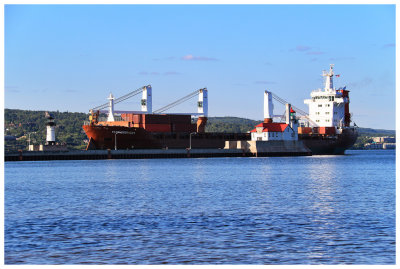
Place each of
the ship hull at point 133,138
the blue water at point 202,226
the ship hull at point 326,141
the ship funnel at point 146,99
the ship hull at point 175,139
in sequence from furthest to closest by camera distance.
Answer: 1. the ship hull at point 326,141
2. the ship funnel at point 146,99
3. the ship hull at point 175,139
4. the ship hull at point 133,138
5. the blue water at point 202,226

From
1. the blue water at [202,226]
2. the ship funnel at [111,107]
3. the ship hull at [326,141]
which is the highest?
the ship funnel at [111,107]

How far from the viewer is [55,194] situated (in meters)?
40.4

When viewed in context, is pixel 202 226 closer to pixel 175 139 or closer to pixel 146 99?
pixel 175 139

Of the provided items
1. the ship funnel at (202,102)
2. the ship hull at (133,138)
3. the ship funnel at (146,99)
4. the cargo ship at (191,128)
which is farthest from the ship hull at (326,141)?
the ship funnel at (146,99)

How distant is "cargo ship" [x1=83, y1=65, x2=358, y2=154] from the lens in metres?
108

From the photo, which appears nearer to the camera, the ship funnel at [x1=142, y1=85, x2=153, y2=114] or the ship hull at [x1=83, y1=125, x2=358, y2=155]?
the ship hull at [x1=83, y1=125, x2=358, y2=155]

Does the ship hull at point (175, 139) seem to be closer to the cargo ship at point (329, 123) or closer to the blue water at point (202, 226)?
the cargo ship at point (329, 123)

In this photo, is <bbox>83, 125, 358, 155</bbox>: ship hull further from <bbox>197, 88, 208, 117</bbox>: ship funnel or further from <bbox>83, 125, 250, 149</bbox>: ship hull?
<bbox>197, 88, 208, 117</bbox>: ship funnel

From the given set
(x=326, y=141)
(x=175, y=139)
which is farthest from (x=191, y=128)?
(x=326, y=141)

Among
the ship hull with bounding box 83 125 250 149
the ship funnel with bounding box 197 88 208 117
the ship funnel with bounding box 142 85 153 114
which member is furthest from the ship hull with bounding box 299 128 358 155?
the ship funnel with bounding box 142 85 153 114

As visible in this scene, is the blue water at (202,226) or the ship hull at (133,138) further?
the ship hull at (133,138)

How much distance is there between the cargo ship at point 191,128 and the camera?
10793 cm
